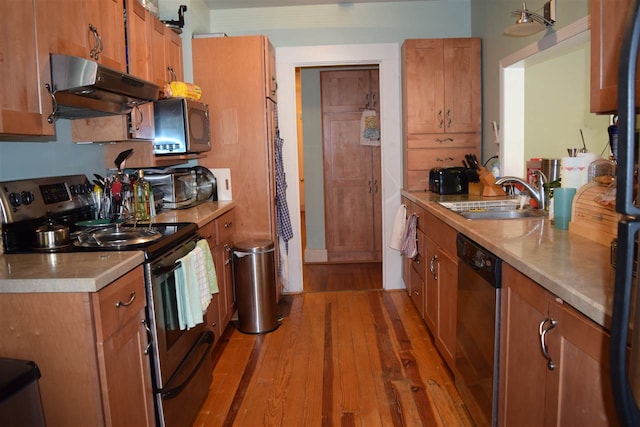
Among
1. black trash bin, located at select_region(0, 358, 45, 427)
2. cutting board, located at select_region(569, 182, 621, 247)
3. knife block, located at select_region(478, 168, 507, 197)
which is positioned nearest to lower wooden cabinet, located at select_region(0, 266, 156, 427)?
black trash bin, located at select_region(0, 358, 45, 427)

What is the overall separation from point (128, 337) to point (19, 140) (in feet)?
3.53

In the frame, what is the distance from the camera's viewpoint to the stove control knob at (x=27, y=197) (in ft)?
6.87

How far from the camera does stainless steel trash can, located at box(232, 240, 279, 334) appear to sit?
11.4 feet

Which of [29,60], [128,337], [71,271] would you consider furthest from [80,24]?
[128,337]

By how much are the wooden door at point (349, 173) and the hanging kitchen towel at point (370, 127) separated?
6 centimetres

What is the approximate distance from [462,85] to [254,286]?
2.33 metres

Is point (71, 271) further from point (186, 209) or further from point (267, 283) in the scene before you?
point (267, 283)

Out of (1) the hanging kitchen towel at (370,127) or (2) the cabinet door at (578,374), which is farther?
(1) the hanging kitchen towel at (370,127)

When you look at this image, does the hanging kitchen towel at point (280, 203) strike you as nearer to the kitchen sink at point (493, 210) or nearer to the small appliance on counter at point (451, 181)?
the small appliance on counter at point (451, 181)

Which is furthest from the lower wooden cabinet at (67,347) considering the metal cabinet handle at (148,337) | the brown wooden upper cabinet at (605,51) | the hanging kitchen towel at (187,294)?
the brown wooden upper cabinet at (605,51)

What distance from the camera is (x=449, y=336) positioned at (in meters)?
2.64

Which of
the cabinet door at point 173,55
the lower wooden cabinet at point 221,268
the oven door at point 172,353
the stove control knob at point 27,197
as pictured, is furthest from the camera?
the cabinet door at point 173,55

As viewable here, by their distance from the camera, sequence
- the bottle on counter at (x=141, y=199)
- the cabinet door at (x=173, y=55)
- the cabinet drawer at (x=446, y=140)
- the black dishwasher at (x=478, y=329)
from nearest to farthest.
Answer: the black dishwasher at (x=478, y=329), the bottle on counter at (x=141, y=199), the cabinet door at (x=173, y=55), the cabinet drawer at (x=446, y=140)

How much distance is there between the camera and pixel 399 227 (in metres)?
4.00
